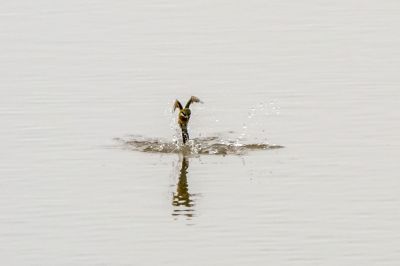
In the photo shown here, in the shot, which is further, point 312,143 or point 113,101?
point 113,101

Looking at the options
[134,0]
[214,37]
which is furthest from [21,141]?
[134,0]

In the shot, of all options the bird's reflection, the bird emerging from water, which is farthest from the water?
the bird emerging from water

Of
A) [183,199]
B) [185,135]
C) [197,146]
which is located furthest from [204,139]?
[183,199]

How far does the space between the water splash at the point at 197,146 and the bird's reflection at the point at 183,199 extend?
6.05ft

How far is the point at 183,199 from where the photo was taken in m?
26.2

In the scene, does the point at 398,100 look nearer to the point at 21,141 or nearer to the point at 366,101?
the point at 366,101

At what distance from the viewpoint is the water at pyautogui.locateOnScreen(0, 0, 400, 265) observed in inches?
910

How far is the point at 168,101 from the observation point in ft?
116

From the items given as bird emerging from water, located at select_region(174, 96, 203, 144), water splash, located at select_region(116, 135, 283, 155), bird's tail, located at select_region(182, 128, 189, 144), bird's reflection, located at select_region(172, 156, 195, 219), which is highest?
bird emerging from water, located at select_region(174, 96, 203, 144)

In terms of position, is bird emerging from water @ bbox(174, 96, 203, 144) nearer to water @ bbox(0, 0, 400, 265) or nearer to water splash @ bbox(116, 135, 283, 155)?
water splash @ bbox(116, 135, 283, 155)

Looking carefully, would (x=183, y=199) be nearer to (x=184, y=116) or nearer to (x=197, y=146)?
(x=184, y=116)

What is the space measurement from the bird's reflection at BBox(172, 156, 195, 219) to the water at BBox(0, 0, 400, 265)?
0.02m

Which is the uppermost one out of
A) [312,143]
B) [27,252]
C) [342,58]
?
[342,58]

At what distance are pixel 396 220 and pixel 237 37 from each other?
877 inches
